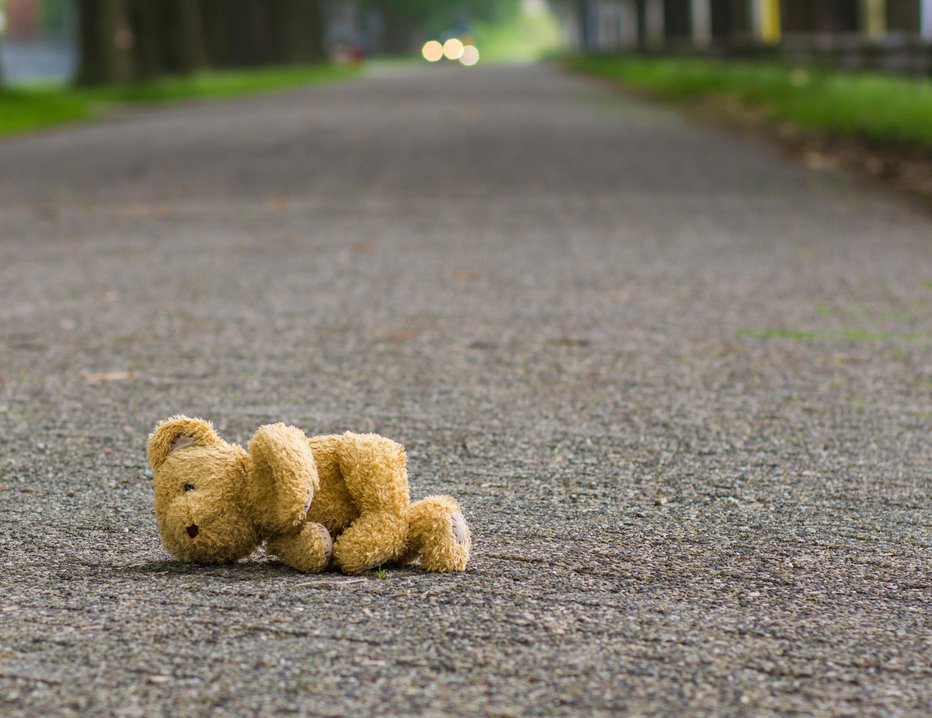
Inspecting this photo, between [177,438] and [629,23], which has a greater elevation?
[629,23]

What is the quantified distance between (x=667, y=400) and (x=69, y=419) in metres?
1.78

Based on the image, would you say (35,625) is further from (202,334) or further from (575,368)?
(202,334)

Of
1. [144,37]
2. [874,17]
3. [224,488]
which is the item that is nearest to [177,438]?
[224,488]

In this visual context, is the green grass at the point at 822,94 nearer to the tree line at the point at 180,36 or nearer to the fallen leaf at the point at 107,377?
the fallen leaf at the point at 107,377

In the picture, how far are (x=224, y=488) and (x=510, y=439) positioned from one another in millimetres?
1355

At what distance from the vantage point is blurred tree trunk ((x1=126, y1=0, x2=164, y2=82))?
119 ft

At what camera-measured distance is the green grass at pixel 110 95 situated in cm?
2102

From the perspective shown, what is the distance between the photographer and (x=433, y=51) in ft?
353

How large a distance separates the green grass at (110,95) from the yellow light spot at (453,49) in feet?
182

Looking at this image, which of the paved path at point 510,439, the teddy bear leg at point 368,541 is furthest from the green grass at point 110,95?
the teddy bear leg at point 368,541

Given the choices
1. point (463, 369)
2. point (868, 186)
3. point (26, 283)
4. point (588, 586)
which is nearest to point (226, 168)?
point (868, 186)

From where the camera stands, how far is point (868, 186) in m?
11.1

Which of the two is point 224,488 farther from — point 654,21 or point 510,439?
point 654,21

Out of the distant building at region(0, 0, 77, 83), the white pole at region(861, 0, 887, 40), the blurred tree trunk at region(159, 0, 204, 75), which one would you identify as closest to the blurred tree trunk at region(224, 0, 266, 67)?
the blurred tree trunk at region(159, 0, 204, 75)
